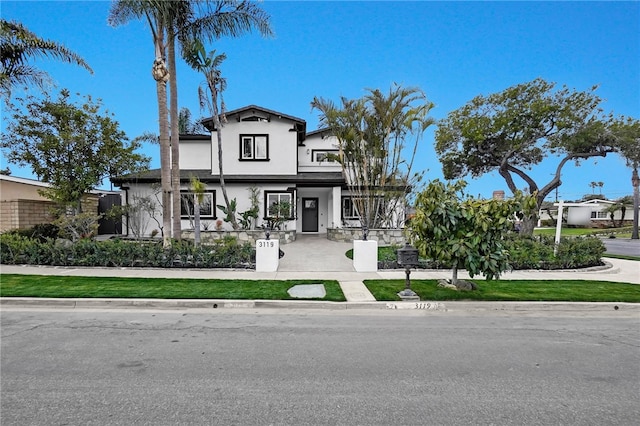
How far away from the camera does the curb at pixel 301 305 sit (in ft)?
22.8

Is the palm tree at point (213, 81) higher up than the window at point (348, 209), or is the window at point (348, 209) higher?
the palm tree at point (213, 81)

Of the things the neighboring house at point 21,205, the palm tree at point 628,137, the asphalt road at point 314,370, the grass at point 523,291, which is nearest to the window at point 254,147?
the neighboring house at point 21,205

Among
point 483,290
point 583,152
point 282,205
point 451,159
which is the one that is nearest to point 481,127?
point 451,159

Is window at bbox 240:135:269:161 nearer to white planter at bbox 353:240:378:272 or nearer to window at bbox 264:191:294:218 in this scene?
window at bbox 264:191:294:218

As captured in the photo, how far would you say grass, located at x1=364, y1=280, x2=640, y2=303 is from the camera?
745 centimetres

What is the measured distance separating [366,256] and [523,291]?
4271 mm

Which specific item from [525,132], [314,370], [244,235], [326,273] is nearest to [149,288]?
[326,273]

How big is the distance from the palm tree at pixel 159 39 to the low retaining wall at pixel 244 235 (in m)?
4.34

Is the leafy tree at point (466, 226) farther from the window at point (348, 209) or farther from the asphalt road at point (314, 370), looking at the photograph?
the window at point (348, 209)

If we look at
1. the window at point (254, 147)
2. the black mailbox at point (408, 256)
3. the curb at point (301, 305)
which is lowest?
the curb at point (301, 305)

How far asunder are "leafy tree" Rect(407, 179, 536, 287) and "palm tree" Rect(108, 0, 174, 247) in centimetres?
869

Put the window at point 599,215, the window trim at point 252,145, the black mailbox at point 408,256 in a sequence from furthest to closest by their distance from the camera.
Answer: the window at point 599,215, the window trim at point 252,145, the black mailbox at point 408,256

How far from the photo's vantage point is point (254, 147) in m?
19.4

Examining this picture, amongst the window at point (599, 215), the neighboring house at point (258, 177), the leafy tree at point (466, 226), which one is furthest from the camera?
the window at point (599, 215)
